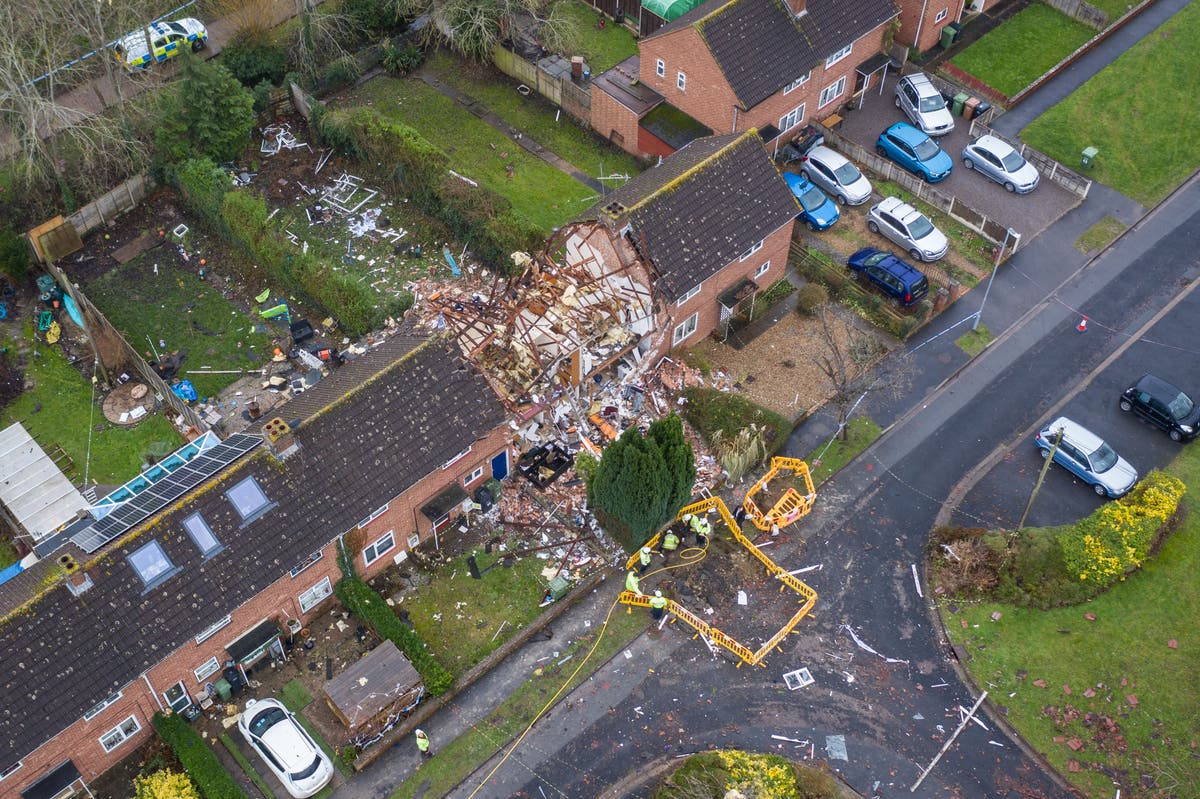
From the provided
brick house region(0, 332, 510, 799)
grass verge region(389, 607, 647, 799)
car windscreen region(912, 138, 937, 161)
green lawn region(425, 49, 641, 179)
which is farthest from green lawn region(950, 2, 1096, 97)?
grass verge region(389, 607, 647, 799)

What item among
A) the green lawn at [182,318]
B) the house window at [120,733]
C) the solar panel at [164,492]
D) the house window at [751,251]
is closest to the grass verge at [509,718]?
the house window at [120,733]

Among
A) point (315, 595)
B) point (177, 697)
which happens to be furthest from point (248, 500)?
point (177, 697)

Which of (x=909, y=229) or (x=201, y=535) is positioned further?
(x=909, y=229)

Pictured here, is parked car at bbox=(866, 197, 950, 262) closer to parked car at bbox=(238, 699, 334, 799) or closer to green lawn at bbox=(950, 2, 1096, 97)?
green lawn at bbox=(950, 2, 1096, 97)

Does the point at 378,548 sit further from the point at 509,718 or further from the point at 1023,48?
the point at 1023,48

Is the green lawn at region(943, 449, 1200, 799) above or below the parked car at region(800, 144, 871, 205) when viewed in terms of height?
below

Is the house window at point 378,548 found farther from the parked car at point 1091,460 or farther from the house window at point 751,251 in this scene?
the parked car at point 1091,460
